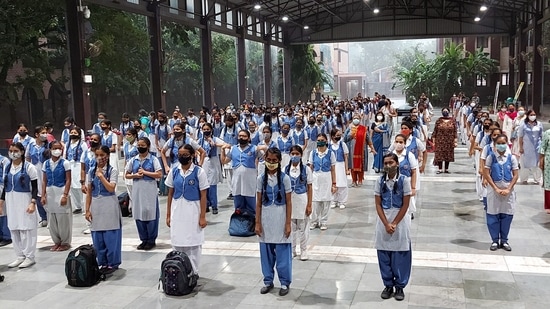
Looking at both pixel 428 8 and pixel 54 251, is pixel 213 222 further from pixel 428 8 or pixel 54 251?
pixel 428 8

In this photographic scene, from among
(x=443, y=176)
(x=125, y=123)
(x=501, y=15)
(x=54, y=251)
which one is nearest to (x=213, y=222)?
(x=54, y=251)

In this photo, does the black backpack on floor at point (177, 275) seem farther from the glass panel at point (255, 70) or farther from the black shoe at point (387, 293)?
the glass panel at point (255, 70)

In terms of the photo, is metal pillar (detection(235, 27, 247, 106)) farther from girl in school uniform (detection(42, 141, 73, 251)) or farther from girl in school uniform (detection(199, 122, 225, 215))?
girl in school uniform (detection(42, 141, 73, 251))

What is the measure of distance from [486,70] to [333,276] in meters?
37.3

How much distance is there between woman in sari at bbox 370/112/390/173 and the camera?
12.3m

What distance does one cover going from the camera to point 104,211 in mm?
6527

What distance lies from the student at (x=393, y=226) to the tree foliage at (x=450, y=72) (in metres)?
36.7

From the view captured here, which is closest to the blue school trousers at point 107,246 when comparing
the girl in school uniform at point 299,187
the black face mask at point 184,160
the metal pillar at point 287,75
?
the black face mask at point 184,160

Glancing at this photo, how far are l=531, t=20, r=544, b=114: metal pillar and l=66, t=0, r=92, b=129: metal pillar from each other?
21.7 m

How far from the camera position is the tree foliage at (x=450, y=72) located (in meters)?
39.9

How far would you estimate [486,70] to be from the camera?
39781 millimetres

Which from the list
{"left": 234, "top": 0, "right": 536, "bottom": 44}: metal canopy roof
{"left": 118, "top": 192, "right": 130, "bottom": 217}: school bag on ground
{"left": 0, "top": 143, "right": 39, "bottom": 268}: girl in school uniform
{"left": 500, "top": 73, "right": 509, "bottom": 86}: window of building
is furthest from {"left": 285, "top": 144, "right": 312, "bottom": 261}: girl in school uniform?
{"left": 500, "top": 73, "right": 509, "bottom": 86}: window of building

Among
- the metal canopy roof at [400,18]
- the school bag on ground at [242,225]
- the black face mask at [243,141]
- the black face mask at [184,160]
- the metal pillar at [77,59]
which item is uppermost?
the metal canopy roof at [400,18]

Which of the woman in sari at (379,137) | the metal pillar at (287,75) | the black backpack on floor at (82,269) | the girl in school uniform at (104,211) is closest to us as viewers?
the black backpack on floor at (82,269)
